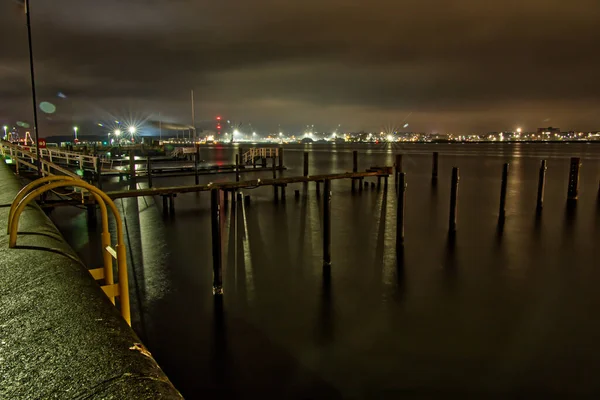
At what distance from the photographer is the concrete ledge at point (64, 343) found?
1611 mm

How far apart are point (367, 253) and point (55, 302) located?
12923 mm

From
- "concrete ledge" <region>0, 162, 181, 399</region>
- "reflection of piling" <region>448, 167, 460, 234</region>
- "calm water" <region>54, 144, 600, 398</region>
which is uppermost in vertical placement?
"concrete ledge" <region>0, 162, 181, 399</region>

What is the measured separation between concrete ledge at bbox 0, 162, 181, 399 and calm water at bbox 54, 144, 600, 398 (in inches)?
193

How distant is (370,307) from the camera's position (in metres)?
10.0

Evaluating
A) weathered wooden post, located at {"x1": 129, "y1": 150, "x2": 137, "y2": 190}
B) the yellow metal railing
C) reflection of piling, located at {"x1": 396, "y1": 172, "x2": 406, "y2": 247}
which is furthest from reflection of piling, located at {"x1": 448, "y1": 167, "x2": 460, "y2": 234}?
weathered wooden post, located at {"x1": 129, "y1": 150, "x2": 137, "y2": 190}

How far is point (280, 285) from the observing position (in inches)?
453

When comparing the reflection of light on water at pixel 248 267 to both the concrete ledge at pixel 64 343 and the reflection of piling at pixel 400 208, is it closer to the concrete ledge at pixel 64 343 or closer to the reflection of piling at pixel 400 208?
the reflection of piling at pixel 400 208

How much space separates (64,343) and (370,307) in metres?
8.87

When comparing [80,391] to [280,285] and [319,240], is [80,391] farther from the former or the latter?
[319,240]

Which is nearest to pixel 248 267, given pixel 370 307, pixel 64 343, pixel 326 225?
pixel 326 225

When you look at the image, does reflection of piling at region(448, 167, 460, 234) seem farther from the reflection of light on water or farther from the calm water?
the reflection of light on water

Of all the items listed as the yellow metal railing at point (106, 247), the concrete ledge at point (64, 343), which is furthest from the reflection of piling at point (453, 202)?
the concrete ledge at point (64, 343)

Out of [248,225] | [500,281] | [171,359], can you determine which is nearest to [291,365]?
[171,359]

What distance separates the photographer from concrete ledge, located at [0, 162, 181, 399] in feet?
5.29
